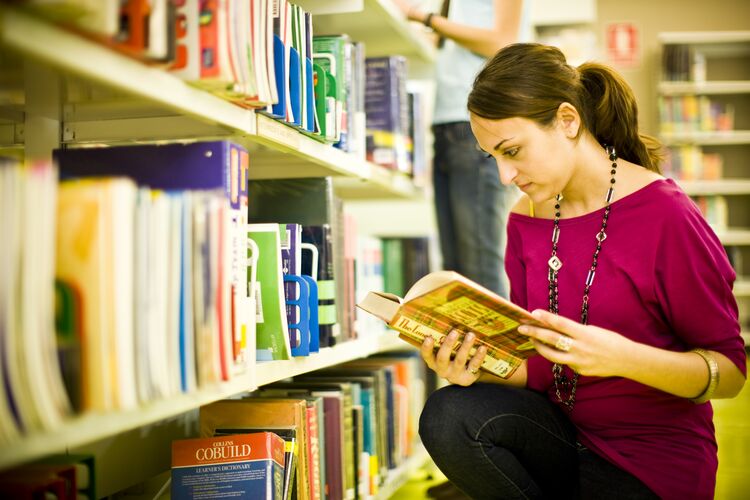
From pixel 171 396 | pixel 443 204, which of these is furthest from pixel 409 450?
pixel 171 396

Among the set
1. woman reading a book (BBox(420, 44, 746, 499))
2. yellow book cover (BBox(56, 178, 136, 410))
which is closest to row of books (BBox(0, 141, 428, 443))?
yellow book cover (BBox(56, 178, 136, 410))

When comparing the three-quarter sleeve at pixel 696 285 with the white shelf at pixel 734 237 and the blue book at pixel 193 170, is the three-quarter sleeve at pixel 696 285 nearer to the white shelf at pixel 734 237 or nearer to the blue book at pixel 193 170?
the blue book at pixel 193 170

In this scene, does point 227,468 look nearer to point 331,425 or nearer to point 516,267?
point 331,425

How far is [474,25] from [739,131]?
4.25 meters

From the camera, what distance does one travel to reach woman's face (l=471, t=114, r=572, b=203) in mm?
1323

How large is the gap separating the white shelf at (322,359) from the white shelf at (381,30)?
81cm

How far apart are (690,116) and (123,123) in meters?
5.06

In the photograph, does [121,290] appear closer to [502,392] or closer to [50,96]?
[50,96]

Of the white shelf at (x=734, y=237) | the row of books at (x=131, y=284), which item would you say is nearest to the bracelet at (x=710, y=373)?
the row of books at (x=131, y=284)

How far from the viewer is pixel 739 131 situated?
5512mm

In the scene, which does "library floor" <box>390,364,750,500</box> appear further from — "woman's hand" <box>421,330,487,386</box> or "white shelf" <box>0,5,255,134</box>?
"white shelf" <box>0,5,255,134</box>

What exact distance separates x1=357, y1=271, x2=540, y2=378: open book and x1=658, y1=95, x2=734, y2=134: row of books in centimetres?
463

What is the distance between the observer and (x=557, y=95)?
4.35ft

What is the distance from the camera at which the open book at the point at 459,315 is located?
109 cm
